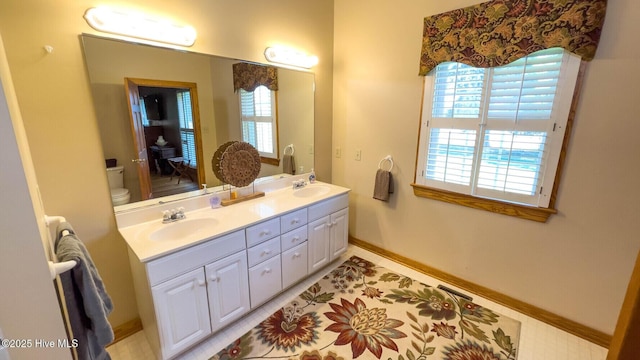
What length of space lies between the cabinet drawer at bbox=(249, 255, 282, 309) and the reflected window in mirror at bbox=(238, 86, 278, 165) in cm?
93

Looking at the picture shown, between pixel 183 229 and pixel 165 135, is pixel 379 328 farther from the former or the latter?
pixel 165 135

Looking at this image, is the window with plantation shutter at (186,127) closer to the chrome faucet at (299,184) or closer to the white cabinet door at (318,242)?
the chrome faucet at (299,184)

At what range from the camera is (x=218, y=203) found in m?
2.12

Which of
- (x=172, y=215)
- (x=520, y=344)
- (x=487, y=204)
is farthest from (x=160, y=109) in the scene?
(x=520, y=344)

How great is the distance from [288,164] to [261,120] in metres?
0.52

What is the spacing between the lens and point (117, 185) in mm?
1680

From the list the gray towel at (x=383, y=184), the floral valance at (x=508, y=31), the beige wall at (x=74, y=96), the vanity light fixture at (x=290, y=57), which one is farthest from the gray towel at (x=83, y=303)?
the floral valance at (x=508, y=31)

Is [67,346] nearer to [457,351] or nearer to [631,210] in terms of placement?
[457,351]

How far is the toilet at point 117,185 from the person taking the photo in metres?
1.65

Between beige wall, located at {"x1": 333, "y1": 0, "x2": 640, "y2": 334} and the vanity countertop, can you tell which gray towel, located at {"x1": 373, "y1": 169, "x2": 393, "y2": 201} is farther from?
the vanity countertop

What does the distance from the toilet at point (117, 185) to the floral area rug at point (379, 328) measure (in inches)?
46.3

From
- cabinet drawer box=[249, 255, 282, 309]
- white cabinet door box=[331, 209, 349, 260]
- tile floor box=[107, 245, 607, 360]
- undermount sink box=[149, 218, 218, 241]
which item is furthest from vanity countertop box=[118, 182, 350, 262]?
tile floor box=[107, 245, 607, 360]

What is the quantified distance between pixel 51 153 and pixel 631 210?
3.37 metres

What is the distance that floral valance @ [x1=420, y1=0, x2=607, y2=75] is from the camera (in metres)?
1.56
